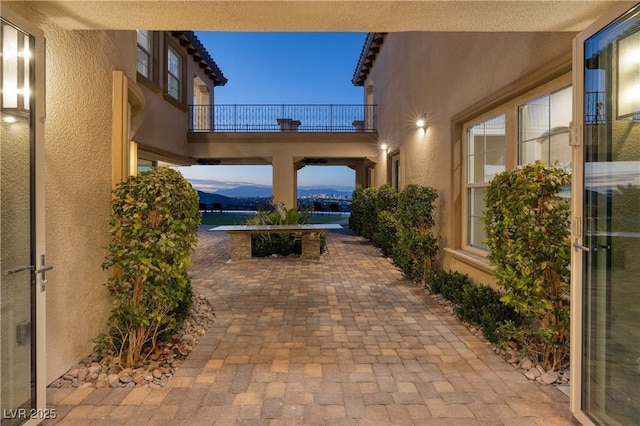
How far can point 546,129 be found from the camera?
3914mm

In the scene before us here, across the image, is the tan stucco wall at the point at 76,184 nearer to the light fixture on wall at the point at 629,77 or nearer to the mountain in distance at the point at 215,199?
the light fixture on wall at the point at 629,77

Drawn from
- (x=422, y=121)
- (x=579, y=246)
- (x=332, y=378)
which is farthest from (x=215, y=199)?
(x=579, y=246)

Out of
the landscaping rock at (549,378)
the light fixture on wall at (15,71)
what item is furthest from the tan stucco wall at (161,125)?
the landscaping rock at (549,378)

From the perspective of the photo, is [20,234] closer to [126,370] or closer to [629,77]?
[126,370]

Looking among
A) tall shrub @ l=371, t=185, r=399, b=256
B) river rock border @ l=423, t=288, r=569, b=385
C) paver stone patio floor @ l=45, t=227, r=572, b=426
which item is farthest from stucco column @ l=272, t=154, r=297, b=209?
river rock border @ l=423, t=288, r=569, b=385

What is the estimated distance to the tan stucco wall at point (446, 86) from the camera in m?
3.95

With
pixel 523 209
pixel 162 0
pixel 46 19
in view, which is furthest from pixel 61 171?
pixel 523 209

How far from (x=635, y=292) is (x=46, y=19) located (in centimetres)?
427

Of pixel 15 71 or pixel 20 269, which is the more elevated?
pixel 15 71

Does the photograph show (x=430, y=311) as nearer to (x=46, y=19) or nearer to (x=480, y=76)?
(x=480, y=76)

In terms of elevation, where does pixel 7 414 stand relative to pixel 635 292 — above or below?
below

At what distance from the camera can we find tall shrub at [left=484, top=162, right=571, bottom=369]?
3010mm

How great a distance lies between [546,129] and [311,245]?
5538 millimetres

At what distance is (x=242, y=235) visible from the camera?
823cm
